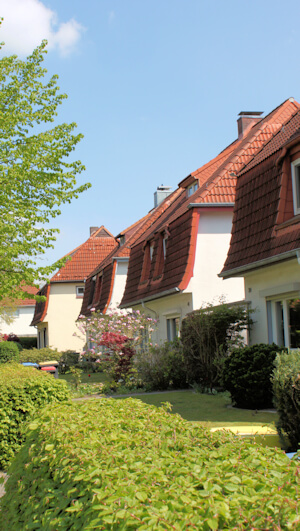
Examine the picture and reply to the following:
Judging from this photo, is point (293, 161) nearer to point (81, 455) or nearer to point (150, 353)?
point (150, 353)

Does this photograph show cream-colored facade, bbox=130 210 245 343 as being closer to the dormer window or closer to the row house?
the row house

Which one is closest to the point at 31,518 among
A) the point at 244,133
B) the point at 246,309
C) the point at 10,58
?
the point at 246,309

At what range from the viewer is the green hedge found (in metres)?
2.45

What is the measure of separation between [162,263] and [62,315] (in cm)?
2210

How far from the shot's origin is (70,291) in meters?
41.3

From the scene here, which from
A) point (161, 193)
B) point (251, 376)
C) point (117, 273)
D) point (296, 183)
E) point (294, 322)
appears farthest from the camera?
point (161, 193)

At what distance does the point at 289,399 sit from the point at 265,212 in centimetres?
662

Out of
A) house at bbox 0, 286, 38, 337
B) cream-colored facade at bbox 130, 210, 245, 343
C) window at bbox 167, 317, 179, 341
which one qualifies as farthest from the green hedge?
house at bbox 0, 286, 38, 337

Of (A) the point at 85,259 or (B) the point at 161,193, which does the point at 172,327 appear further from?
(A) the point at 85,259

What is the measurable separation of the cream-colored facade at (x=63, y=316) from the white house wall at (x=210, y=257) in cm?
2317

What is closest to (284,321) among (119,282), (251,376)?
(251,376)

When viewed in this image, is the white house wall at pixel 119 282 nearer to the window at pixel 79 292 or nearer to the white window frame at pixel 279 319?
the window at pixel 79 292

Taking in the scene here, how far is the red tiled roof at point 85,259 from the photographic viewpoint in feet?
132

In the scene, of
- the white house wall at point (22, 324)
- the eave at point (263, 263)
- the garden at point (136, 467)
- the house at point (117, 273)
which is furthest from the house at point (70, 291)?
the garden at point (136, 467)
